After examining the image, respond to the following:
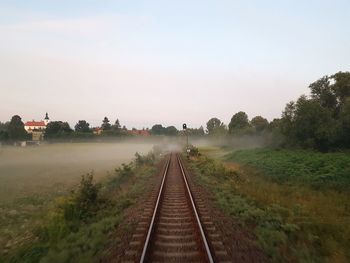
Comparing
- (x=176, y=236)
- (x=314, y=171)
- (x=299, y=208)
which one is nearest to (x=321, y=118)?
(x=314, y=171)

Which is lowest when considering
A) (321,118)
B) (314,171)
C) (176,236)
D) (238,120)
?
(176,236)

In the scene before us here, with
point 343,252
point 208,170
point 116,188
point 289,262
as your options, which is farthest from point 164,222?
point 208,170

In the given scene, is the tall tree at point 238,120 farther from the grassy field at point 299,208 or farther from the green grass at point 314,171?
the grassy field at point 299,208

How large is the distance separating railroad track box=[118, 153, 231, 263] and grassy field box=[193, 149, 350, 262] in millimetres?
1562

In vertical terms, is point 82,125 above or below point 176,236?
above

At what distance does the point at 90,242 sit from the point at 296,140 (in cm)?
4331

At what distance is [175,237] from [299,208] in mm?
7180

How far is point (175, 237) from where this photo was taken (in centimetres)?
1120

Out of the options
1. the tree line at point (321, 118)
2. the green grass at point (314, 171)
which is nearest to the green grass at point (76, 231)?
the green grass at point (314, 171)

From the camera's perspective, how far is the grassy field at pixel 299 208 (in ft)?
35.6

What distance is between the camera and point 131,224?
508 inches

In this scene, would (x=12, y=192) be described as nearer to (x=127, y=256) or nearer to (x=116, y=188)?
(x=116, y=188)

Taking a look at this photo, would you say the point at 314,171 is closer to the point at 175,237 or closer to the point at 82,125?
the point at 175,237

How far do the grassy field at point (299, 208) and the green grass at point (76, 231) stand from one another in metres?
5.08
